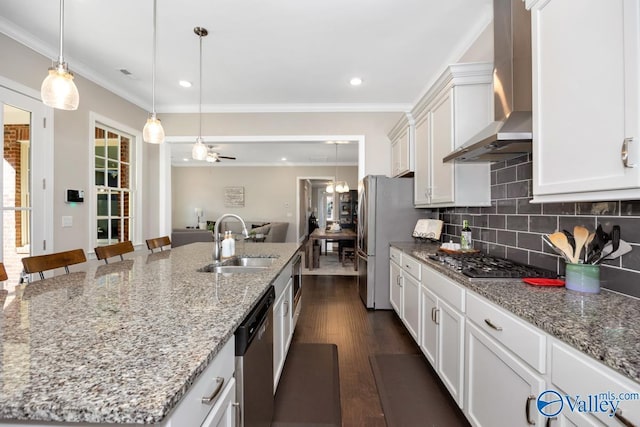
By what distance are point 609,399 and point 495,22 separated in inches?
83.6

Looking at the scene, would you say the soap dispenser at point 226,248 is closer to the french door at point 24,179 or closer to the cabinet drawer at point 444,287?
the cabinet drawer at point 444,287

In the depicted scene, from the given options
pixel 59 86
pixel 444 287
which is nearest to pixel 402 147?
pixel 444 287

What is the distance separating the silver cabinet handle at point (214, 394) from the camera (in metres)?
0.72

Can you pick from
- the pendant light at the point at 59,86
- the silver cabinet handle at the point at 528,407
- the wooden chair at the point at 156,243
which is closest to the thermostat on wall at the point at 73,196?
the wooden chair at the point at 156,243

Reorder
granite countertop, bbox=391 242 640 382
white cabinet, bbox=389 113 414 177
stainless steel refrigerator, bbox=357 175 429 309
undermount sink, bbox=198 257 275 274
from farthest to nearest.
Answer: stainless steel refrigerator, bbox=357 175 429 309 → white cabinet, bbox=389 113 414 177 → undermount sink, bbox=198 257 275 274 → granite countertop, bbox=391 242 640 382

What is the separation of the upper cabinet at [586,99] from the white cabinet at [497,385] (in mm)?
691

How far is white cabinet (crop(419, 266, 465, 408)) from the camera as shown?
159 cm

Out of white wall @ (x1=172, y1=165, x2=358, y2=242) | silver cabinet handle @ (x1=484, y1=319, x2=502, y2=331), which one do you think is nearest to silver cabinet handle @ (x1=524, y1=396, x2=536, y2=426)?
silver cabinet handle @ (x1=484, y1=319, x2=502, y2=331)

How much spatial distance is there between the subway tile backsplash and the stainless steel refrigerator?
752mm

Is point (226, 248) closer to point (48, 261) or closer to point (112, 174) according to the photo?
point (48, 261)

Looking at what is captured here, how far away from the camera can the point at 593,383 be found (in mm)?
799

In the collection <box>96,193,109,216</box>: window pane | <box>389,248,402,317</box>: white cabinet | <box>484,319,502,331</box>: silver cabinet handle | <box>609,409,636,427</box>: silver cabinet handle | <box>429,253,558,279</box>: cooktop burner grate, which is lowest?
<box>389,248,402,317</box>: white cabinet

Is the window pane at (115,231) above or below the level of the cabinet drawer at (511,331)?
above

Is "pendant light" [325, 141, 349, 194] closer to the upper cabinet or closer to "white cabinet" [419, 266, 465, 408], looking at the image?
"white cabinet" [419, 266, 465, 408]
